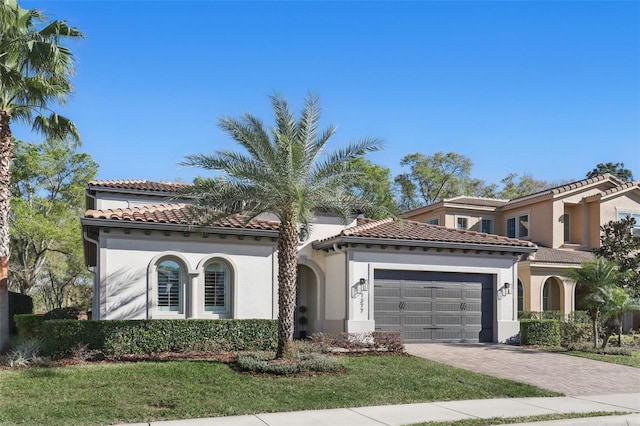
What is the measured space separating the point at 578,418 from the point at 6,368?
12.2 meters

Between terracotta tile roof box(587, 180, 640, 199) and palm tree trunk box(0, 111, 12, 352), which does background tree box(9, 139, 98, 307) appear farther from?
terracotta tile roof box(587, 180, 640, 199)

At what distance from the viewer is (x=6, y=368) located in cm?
1391

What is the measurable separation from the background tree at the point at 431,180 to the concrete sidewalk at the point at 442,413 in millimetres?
39443

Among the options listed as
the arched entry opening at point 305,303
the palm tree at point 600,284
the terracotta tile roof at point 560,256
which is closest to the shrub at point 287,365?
the arched entry opening at point 305,303

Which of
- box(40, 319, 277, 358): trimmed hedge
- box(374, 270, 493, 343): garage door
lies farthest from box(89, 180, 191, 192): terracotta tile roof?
box(374, 270, 493, 343): garage door

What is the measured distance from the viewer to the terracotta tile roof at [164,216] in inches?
672

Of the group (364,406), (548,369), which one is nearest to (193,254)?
(364,406)

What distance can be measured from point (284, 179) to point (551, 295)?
21.3 meters

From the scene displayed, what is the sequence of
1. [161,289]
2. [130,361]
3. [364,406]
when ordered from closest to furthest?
1. [364,406]
2. [130,361]
3. [161,289]

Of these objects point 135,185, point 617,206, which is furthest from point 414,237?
point 617,206

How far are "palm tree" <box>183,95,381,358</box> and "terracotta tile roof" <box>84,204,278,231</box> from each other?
208 cm

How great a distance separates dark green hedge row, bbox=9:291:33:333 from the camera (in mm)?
27125

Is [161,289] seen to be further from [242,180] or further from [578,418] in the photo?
→ [578,418]

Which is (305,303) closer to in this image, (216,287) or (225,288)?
(225,288)
